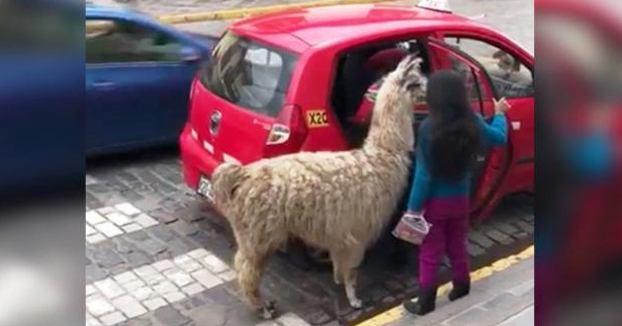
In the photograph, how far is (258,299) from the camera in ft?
15.7

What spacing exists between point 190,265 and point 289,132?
3.87 feet

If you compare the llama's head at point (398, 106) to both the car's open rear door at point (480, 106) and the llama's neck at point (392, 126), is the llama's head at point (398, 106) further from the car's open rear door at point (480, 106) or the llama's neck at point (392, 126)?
the car's open rear door at point (480, 106)

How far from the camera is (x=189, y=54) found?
7.31 m

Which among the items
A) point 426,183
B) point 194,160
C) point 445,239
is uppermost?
point 426,183

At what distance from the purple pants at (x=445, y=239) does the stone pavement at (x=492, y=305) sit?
158 mm

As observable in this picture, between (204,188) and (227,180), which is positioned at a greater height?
(227,180)

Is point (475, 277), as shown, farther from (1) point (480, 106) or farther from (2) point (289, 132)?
(2) point (289, 132)

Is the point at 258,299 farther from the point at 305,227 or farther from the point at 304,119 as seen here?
the point at 304,119

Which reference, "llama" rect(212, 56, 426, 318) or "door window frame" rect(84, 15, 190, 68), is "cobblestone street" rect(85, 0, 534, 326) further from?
"door window frame" rect(84, 15, 190, 68)

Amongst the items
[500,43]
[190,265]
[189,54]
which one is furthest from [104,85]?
[500,43]

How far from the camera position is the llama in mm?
4570

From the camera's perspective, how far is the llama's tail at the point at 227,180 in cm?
459

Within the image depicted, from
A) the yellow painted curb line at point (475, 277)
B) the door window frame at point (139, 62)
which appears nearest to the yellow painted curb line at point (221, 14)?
the door window frame at point (139, 62)

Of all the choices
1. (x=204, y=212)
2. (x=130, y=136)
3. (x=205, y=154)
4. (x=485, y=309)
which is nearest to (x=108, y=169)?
(x=130, y=136)
